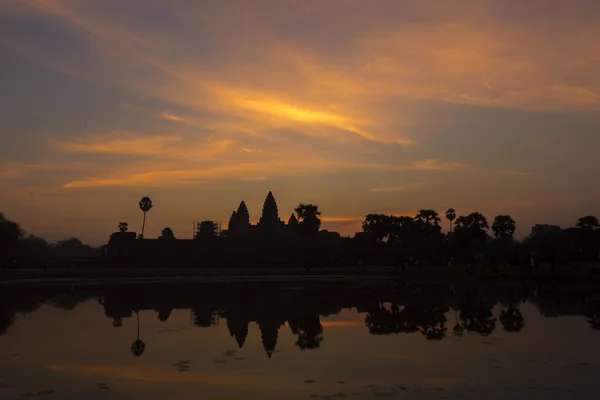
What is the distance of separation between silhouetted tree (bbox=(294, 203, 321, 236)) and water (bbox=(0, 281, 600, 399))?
73.1 m

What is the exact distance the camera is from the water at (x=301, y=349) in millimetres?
12664

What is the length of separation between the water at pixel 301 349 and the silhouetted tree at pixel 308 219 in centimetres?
7311

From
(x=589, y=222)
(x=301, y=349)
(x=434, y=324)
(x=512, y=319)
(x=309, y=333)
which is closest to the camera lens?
(x=301, y=349)

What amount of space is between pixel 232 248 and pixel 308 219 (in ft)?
56.1

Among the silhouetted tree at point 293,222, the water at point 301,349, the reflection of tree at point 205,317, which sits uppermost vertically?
the silhouetted tree at point 293,222

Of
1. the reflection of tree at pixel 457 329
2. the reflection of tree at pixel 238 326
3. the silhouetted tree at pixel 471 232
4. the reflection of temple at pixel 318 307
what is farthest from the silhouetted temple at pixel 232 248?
the reflection of tree at pixel 457 329

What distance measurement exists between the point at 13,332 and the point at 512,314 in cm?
2034

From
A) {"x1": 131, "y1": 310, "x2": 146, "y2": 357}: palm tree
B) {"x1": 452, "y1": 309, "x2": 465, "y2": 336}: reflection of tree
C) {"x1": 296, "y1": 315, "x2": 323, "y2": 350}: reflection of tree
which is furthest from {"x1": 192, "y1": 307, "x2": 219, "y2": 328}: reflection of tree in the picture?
{"x1": 452, "y1": 309, "x2": 465, "y2": 336}: reflection of tree

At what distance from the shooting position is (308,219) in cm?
10531

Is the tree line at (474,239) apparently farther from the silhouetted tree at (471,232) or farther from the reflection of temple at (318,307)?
the reflection of temple at (318,307)

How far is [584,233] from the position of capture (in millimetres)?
75500

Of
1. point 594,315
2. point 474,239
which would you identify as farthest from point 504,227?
point 594,315

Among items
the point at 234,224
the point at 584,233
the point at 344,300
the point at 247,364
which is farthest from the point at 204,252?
the point at 247,364

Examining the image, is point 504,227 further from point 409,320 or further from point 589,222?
point 409,320
